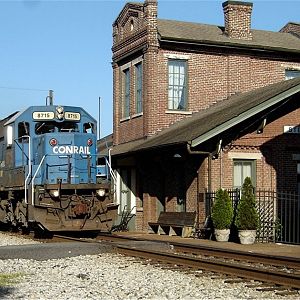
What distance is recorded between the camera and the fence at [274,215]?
20.2m

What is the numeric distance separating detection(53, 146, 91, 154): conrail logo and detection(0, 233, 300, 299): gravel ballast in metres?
6.18

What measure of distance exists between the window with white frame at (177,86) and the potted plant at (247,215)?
7.80m

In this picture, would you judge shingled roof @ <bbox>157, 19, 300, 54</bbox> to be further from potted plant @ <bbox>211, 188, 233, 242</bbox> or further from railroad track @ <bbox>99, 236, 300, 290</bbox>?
railroad track @ <bbox>99, 236, 300, 290</bbox>

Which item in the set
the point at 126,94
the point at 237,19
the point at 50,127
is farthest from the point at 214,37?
the point at 50,127

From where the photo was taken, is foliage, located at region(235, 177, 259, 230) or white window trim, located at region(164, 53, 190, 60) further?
white window trim, located at region(164, 53, 190, 60)

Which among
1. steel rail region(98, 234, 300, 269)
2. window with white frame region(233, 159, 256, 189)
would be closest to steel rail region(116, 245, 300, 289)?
steel rail region(98, 234, 300, 269)

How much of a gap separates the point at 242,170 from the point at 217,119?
2.18 m

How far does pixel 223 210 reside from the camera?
1923 centimetres

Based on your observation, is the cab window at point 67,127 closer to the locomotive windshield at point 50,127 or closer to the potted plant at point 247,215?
the locomotive windshield at point 50,127

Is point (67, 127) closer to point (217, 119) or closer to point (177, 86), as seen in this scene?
point (217, 119)

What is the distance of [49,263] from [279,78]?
1633cm

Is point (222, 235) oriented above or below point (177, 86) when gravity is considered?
below

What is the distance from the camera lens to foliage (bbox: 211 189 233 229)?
19.2 m

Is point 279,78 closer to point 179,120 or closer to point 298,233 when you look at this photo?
point 179,120
